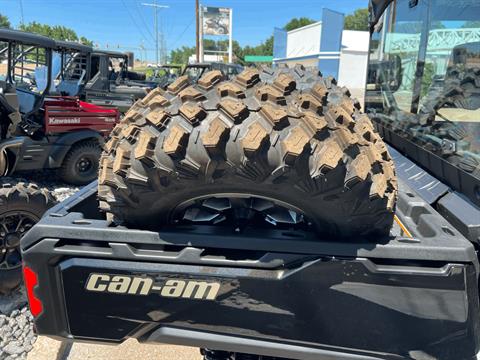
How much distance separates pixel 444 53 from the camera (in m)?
2.21

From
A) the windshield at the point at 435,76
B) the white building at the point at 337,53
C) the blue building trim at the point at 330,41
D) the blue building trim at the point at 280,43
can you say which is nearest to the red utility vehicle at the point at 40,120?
the windshield at the point at 435,76

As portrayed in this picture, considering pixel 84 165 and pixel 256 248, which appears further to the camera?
pixel 84 165

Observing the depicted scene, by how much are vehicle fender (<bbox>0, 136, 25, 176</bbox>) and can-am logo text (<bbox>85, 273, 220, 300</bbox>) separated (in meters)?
4.35

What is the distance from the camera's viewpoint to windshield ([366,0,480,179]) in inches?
74.0

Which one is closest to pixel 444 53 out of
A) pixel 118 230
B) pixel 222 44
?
pixel 118 230

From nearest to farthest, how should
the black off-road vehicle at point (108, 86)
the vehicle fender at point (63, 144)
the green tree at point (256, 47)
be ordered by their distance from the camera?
the vehicle fender at point (63, 144)
the black off-road vehicle at point (108, 86)
the green tree at point (256, 47)

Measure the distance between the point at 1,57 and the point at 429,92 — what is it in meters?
5.33

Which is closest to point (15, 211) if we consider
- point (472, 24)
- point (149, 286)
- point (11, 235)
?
point (11, 235)

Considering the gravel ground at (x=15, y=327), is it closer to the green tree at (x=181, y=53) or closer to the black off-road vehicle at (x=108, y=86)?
the black off-road vehicle at (x=108, y=86)

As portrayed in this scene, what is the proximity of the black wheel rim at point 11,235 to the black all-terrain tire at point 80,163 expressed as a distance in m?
3.05

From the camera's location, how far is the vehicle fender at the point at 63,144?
579 cm

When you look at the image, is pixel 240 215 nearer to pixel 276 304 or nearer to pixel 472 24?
pixel 276 304

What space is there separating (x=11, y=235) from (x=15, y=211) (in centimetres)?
20

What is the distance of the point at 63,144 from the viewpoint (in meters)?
5.89
